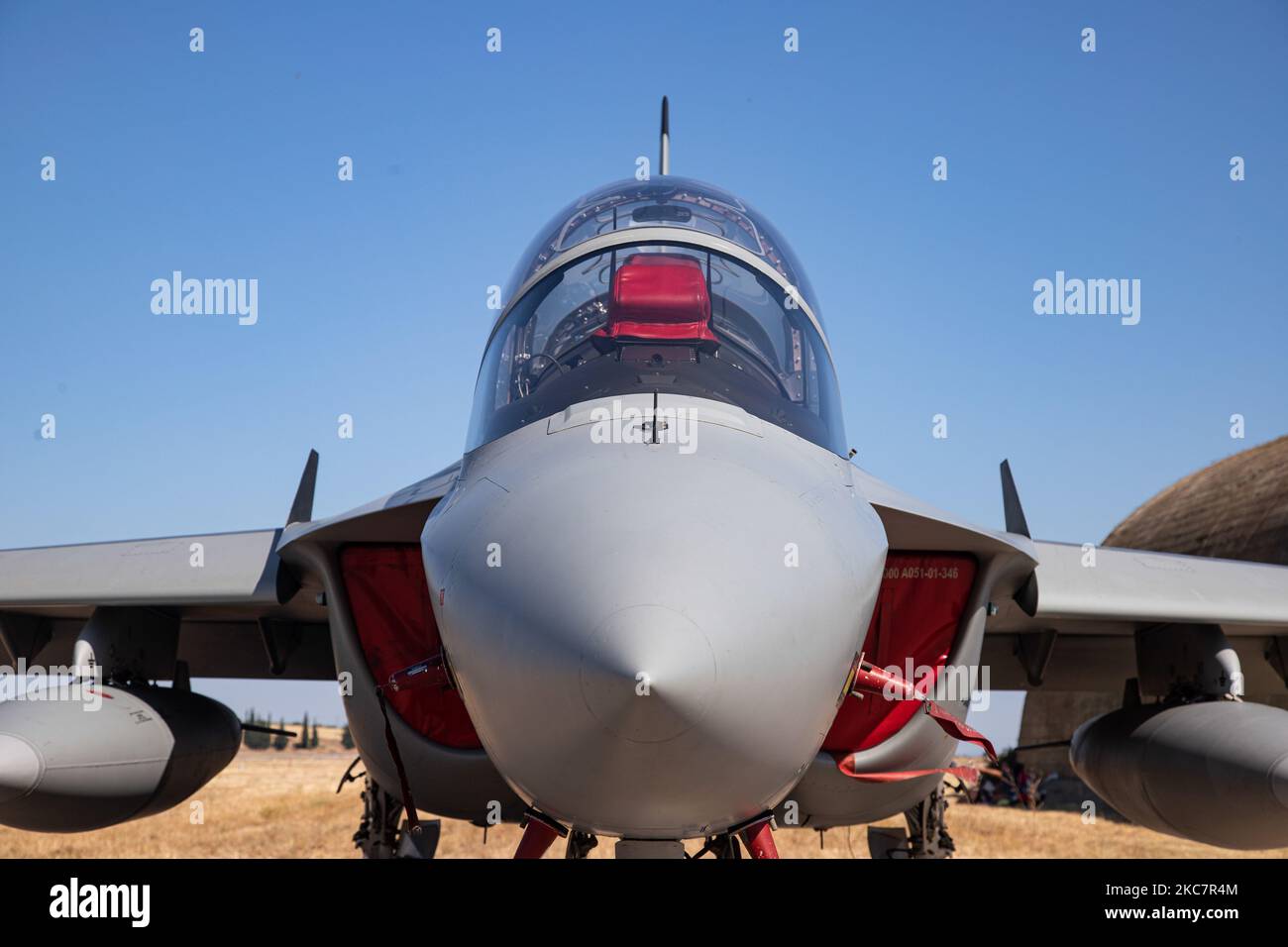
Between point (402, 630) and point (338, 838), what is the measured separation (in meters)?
10.4

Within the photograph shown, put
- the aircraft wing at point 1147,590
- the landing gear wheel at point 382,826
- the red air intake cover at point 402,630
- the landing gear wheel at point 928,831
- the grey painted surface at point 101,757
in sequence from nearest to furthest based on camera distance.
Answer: the red air intake cover at point 402,630 → the grey painted surface at point 101,757 → the aircraft wing at point 1147,590 → the landing gear wheel at point 382,826 → the landing gear wheel at point 928,831

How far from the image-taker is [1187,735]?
205 inches

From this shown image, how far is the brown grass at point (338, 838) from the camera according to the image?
11.5 m

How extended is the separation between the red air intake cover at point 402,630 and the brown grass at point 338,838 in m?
5.54

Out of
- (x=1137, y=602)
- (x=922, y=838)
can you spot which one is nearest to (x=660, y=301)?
(x=1137, y=602)

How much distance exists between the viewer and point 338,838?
13.6 meters

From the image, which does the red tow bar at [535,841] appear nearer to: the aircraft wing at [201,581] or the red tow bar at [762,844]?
the red tow bar at [762,844]

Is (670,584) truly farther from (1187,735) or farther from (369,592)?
(1187,735)

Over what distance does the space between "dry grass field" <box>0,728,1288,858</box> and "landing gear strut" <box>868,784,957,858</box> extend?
6.44 ft

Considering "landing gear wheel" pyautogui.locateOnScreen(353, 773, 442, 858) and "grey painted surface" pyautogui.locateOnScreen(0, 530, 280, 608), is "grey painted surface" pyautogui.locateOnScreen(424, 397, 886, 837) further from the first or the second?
"landing gear wheel" pyautogui.locateOnScreen(353, 773, 442, 858)

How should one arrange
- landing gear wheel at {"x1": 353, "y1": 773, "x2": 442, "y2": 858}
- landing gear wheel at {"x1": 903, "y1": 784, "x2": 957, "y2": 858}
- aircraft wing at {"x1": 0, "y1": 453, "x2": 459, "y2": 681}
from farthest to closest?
landing gear wheel at {"x1": 903, "y1": 784, "x2": 957, "y2": 858} → landing gear wheel at {"x1": 353, "y1": 773, "x2": 442, "y2": 858} → aircraft wing at {"x1": 0, "y1": 453, "x2": 459, "y2": 681}

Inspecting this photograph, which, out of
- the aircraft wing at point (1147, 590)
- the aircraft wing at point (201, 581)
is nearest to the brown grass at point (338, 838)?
the aircraft wing at point (1147, 590)

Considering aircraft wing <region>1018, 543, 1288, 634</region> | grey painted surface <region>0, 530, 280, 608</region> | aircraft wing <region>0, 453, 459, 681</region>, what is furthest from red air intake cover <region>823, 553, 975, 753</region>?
grey painted surface <region>0, 530, 280, 608</region>

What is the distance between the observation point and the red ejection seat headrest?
4.20 m
